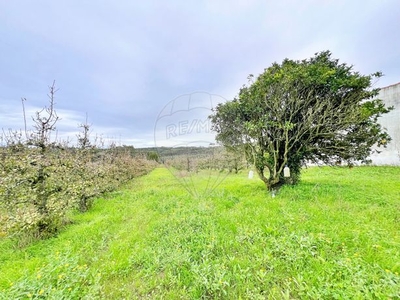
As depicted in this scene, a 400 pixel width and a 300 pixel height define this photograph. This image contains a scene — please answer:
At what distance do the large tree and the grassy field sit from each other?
2062 millimetres

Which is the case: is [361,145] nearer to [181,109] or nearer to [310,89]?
[310,89]

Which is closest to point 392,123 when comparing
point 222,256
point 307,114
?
point 307,114

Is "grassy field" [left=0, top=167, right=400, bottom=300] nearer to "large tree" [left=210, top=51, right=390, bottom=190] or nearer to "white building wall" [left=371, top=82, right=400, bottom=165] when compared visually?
"large tree" [left=210, top=51, right=390, bottom=190]

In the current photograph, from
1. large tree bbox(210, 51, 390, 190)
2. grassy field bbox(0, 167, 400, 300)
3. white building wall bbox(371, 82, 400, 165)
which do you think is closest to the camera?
grassy field bbox(0, 167, 400, 300)

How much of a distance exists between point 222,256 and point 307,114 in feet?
18.2

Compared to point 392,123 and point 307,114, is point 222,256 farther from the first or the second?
point 392,123

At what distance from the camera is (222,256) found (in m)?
2.79

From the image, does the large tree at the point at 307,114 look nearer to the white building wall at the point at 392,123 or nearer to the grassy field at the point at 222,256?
the grassy field at the point at 222,256

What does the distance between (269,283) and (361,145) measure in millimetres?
6497

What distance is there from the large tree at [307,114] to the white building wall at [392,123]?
25.0ft

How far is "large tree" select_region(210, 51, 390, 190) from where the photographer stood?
5.61 m

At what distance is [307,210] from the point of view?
436 cm

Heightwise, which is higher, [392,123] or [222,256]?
[392,123]

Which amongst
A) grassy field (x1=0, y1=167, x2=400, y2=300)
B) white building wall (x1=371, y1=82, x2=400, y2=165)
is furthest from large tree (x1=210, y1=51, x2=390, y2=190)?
white building wall (x1=371, y1=82, x2=400, y2=165)
